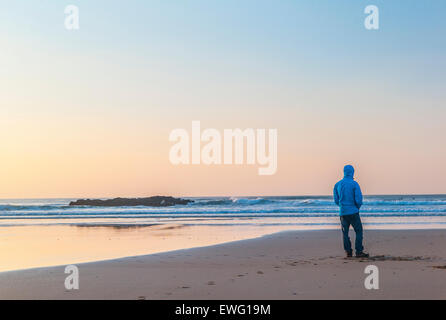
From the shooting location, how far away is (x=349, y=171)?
34.9 feet

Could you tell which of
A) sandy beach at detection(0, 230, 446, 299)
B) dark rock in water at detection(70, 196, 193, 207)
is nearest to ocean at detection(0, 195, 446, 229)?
sandy beach at detection(0, 230, 446, 299)

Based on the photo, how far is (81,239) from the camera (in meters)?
16.0

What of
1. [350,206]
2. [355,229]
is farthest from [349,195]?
[355,229]

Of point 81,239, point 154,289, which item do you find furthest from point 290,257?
point 81,239

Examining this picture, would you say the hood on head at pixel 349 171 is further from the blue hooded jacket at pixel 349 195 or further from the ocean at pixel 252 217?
the ocean at pixel 252 217

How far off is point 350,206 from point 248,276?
A: 3.34m

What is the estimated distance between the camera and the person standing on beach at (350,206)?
1044 cm

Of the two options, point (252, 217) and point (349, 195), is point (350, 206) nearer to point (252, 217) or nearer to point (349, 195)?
point (349, 195)

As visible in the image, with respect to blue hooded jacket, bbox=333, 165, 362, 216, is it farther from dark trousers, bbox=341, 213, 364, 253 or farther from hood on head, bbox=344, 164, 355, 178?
dark trousers, bbox=341, 213, 364, 253

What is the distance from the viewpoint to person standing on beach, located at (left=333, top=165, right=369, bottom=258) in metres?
10.4

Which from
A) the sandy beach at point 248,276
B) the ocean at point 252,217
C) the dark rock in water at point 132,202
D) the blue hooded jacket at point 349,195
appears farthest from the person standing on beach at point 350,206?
the dark rock in water at point 132,202
